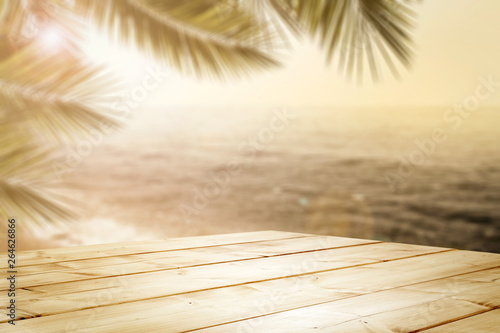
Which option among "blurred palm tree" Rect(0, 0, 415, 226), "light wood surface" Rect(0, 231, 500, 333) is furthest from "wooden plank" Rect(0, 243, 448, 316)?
"blurred palm tree" Rect(0, 0, 415, 226)

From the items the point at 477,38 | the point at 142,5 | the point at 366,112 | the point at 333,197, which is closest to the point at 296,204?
the point at 333,197

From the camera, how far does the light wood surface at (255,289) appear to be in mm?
903

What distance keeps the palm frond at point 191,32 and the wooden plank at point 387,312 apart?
47cm

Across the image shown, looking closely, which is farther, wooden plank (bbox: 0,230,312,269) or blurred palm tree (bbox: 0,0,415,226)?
wooden plank (bbox: 0,230,312,269)

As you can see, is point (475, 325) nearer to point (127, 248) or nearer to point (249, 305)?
point (249, 305)

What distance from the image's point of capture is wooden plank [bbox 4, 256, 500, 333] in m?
0.89

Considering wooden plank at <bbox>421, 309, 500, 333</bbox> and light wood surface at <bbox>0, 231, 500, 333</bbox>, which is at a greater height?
light wood surface at <bbox>0, 231, 500, 333</bbox>

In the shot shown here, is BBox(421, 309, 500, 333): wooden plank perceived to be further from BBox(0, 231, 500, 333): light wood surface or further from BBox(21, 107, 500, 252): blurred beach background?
BBox(21, 107, 500, 252): blurred beach background

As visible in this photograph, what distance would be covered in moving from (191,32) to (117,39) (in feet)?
0.47

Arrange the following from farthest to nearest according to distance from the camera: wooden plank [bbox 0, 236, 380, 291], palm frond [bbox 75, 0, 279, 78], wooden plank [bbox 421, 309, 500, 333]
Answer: wooden plank [bbox 0, 236, 380, 291] < palm frond [bbox 75, 0, 279, 78] < wooden plank [bbox 421, 309, 500, 333]

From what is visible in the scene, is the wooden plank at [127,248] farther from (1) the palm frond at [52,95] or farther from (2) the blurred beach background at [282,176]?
(2) the blurred beach background at [282,176]

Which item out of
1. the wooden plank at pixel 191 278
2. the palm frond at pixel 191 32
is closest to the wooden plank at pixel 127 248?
the wooden plank at pixel 191 278

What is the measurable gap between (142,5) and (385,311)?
2.47 ft

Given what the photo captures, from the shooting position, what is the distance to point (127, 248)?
176 centimetres
